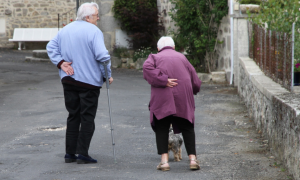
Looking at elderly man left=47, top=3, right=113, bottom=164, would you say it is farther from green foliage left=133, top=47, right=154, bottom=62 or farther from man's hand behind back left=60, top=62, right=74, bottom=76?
green foliage left=133, top=47, right=154, bottom=62

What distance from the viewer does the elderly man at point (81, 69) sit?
464cm

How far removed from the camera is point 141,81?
12.5 metres

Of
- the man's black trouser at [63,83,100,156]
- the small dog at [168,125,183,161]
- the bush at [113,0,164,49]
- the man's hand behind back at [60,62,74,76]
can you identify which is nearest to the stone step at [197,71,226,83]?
the bush at [113,0,164,49]

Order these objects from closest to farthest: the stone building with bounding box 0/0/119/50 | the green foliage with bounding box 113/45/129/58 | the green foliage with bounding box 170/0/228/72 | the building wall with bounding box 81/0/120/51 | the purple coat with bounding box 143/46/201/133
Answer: the purple coat with bounding box 143/46/201/133 → the green foliage with bounding box 170/0/228/72 → the green foliage with bounding box 113/45/129/58 → the building wall with bounding box 81/0/120/51 → the stone building with bounding box 0/0/119/50

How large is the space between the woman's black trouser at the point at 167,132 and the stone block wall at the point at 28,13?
2048 cm

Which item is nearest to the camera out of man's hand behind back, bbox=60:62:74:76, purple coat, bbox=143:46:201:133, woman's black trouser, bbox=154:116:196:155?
purple coat, bbox=143:46:201:133

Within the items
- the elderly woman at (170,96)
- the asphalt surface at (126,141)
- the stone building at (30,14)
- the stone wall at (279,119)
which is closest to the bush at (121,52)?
the asphalt surface at (126,141)

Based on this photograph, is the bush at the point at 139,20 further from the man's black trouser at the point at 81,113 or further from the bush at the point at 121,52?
the man's black trouser at the point at 81,113

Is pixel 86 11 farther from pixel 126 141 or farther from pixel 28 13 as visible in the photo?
pixel 28 13

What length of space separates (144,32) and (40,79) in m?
5.34

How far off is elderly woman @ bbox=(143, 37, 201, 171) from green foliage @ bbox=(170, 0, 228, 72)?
7.84 meters

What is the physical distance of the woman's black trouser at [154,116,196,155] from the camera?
451 cm

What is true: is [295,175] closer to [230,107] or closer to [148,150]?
[148,150]

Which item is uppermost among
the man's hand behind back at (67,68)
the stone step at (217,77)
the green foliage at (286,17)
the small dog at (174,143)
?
the green foliage at (286,17)
